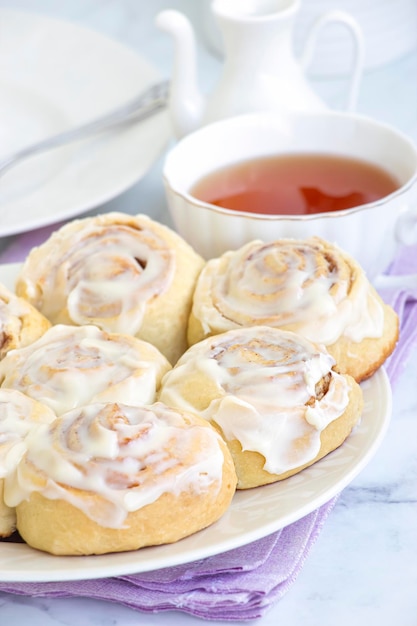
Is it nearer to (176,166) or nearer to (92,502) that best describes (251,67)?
(176,166)

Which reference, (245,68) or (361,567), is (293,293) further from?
(245,68)

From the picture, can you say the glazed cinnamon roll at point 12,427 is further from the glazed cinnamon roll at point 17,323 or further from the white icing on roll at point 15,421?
the glazed cinnamon roll at point 17,323

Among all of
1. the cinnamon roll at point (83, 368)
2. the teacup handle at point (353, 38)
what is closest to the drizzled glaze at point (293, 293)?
the cinnamon roll at point (83, 368)

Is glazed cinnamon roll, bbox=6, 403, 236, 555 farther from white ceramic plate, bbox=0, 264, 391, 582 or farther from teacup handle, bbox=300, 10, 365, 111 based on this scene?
teacup handle, bbox=300, 10, 365, 111

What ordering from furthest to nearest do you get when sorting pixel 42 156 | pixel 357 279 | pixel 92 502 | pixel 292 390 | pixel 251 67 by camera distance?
pixel 42 156 < pixel 251 67 < pixel 357 279 < pixel 292 390 < pixel 92 502

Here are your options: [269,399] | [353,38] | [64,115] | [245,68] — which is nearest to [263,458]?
[269,399]

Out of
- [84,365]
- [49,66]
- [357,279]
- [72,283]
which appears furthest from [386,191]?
[49,66]

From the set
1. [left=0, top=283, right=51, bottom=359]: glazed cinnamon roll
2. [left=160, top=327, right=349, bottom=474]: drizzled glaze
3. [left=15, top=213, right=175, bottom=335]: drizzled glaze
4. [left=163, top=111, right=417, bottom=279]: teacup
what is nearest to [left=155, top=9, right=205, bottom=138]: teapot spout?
[left=163, top=111, right=417, bottom=279]: teacup
